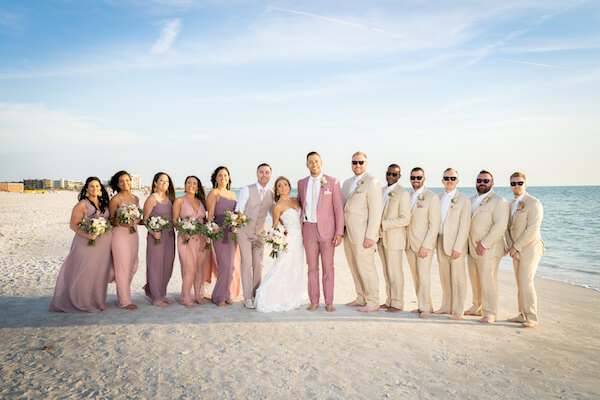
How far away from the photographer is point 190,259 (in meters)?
7.20

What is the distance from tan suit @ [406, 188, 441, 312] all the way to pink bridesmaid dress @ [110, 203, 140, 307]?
16.4 ft

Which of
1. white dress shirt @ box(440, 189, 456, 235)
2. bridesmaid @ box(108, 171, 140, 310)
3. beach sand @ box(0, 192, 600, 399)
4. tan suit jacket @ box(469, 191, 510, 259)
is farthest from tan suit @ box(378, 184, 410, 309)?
bridesmaid @ box(108, 171, 140, 310)

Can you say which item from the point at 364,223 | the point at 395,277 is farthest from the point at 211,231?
the point at 395,277

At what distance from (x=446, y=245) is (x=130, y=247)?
18.2ft

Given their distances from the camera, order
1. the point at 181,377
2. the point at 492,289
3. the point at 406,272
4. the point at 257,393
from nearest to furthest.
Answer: the point at 257,393, the point at 181,377, the point at 492,289, the point at 406,272

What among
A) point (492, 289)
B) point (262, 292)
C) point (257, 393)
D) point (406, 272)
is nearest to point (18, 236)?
point (262, 292)

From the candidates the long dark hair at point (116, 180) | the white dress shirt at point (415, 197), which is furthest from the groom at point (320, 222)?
the long dark hair at point (116, 180)

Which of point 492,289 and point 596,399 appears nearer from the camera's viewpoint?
point 596,399

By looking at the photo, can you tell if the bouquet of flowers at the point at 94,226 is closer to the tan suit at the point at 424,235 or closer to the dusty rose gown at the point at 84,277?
the dusty rose gown at the point at 84,277

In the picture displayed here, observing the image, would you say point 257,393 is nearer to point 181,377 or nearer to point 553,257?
point 181,377

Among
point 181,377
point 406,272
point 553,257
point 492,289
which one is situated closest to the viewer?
point 181,377

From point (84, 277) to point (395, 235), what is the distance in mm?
5409

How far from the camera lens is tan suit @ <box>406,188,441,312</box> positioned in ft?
22.5

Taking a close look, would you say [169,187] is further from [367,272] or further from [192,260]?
[367,272]
